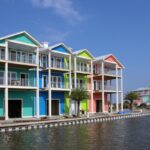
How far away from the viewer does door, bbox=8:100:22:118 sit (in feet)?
130

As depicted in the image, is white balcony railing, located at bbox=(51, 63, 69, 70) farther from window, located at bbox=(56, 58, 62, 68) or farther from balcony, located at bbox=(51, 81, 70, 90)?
balcony, located at bbox=(51, 81, 70, 90)

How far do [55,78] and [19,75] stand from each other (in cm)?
625

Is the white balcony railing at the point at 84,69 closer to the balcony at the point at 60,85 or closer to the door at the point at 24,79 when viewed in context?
the balcony at the point at 60,85

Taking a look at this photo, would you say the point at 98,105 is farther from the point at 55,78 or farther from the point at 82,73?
the point at 55,78

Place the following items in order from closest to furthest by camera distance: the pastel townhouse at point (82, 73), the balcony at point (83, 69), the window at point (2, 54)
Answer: the window at point (2, 54), the pastel townhouse at point (82, 73), the balcony at point (83, 69)

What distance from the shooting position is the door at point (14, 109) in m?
39.7

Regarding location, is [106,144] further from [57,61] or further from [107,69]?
[107,69]

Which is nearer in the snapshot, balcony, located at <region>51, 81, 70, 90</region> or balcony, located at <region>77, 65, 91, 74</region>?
balcony, located at <region>51, 81, 70, 90</region>

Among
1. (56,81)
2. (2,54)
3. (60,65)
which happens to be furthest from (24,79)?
(60,65)

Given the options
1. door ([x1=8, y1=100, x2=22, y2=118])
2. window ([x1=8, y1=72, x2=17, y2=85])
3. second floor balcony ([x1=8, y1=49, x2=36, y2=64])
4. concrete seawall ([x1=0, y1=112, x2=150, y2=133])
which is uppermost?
second floor balcony ([x1=8, y1=49, x2=36, y2=64])

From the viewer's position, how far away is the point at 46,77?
4325 cm

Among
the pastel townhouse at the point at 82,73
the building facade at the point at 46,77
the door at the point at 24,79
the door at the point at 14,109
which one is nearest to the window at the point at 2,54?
the building facade at the point at 46,77

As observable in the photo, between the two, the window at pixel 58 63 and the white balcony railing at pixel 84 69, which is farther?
the white balcony railing at pixel 84 69

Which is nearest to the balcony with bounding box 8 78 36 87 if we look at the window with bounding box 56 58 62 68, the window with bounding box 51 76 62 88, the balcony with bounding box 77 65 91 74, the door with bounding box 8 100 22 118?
the door with bounding box 8 100 22 118
